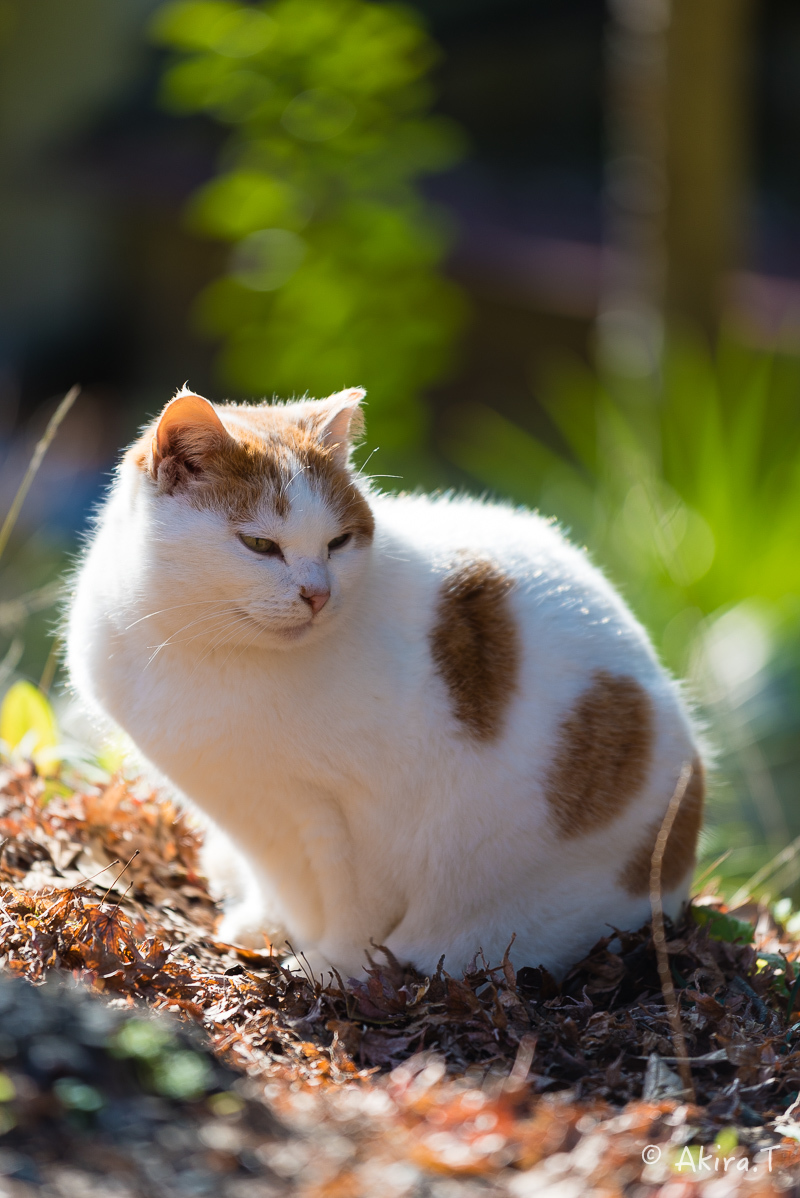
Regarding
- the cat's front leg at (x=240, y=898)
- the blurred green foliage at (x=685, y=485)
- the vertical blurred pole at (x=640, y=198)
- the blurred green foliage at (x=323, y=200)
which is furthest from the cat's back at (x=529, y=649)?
the blurred green foliage at (x=323, y=200)

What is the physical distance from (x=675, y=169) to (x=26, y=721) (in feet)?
11.3

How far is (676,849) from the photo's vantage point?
7.16 feet

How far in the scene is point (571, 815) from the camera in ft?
6.74

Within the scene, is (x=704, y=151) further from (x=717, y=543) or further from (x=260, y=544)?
(x=260, y=544)

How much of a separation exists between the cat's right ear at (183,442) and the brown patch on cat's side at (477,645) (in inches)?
Result: 20.8

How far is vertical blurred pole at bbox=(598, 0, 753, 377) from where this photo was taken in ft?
14.2

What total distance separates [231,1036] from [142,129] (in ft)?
25.9

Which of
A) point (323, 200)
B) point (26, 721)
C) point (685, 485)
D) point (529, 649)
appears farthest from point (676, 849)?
point (323, 200)

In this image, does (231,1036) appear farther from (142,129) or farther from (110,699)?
(142,129)

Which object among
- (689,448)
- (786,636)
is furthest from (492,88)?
(786,636)

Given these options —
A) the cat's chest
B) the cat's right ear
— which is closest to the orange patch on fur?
the cat's right ear

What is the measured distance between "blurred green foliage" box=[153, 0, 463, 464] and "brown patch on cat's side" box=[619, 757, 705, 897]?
12.8ft

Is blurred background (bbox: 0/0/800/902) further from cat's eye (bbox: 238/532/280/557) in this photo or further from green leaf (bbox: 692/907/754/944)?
cat's eye (bbox: 238/532/280/557)

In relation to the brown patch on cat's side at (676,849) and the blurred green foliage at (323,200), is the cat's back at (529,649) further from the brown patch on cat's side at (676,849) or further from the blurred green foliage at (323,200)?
the blurred green foliage at (323,200)
